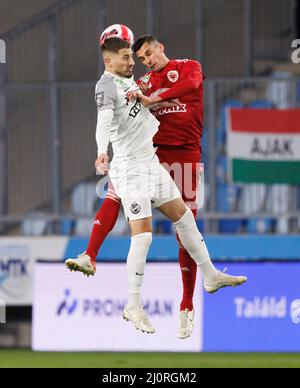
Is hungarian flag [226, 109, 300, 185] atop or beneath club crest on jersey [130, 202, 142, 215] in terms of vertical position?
atop

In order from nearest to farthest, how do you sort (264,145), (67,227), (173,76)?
(173,76) → (264,145) → (67,227)

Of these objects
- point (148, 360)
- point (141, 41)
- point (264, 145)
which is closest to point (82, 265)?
point (141, 41)

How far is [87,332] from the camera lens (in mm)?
20031

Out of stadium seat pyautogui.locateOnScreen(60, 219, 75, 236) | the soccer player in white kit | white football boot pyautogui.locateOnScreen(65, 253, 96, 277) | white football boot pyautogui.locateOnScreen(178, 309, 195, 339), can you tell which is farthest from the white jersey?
stadium seat pyautogui.locateOnScreen(60, 219, 75, 236)

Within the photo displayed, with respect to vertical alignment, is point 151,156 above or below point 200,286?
above

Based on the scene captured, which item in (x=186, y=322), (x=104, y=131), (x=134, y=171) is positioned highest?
(x=104, y=131)

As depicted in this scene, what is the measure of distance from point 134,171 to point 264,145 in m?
10.9

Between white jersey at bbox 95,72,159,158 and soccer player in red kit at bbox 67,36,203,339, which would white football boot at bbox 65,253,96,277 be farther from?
white jersey at bbox 95,72,159,158

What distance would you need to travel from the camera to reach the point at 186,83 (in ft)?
34.8

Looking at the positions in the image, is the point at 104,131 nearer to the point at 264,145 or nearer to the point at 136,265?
the point at 136,265

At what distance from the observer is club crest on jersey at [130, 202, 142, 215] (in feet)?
35.1

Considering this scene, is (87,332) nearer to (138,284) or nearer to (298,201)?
(298,201)
